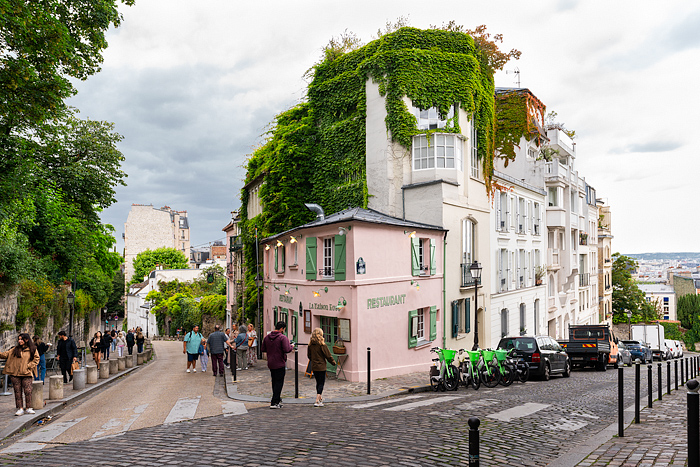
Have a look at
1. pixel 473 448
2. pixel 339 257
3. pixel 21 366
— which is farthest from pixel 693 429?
pixel 339 257

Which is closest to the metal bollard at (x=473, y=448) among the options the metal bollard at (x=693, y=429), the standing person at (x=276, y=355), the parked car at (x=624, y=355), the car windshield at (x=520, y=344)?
the metal bollard at (x=693, y=429)

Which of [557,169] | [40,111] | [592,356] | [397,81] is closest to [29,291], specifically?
[40,111]

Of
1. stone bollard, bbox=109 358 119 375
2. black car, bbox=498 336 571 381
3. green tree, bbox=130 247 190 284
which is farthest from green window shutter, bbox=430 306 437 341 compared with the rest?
green tree, bbox=130 247 190 284

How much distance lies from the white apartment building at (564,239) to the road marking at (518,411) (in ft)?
91.3

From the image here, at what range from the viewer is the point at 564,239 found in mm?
39656

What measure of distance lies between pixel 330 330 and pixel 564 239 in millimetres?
27398

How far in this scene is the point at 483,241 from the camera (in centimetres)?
2520

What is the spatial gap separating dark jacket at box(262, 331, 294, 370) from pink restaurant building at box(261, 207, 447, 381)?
5.51 meters

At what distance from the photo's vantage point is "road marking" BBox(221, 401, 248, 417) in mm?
10620

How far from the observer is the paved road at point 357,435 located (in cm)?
684

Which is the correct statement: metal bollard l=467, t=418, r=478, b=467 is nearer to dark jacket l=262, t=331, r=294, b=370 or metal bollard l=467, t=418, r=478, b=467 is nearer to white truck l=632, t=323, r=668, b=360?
dark jacket l=262, t=331, r=294, b=370

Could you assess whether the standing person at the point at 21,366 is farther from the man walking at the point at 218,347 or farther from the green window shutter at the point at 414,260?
the green window shutter at the point at 414,260

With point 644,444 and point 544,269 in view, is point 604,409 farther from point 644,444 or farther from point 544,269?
point 544,269

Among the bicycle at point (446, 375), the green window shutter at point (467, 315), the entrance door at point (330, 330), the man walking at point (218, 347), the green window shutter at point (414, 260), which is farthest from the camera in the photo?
the green window shutter at point (467, 315)
